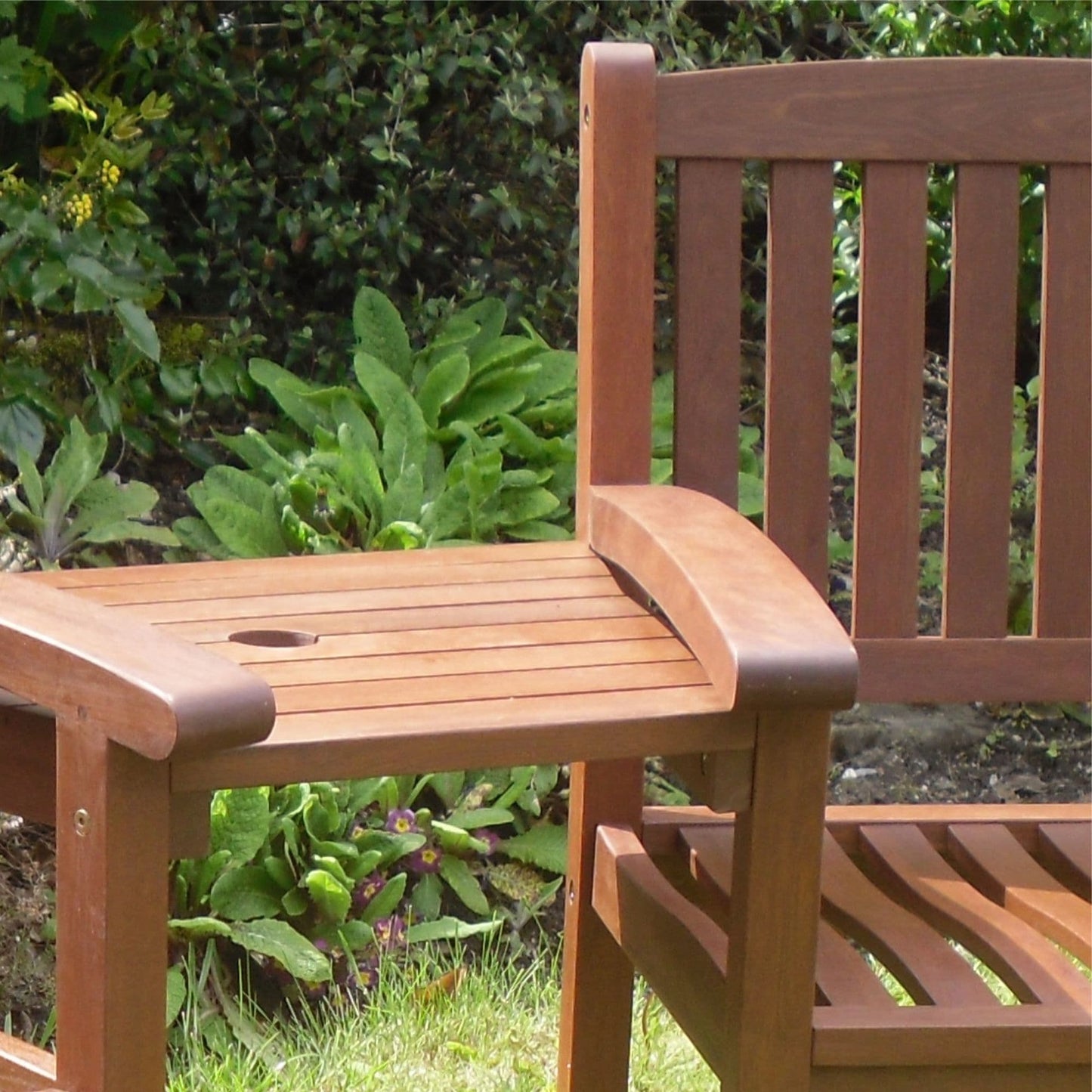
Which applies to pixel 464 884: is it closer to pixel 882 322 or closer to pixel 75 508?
pixel 75 508

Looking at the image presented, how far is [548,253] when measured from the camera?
333 cm

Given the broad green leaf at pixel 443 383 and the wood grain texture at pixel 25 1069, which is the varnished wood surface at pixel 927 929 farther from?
the broad green leaf at pixel 443 383

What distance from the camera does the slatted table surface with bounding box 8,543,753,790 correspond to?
107cm

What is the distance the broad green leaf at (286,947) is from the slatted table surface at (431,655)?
898 mm

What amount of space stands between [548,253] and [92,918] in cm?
245

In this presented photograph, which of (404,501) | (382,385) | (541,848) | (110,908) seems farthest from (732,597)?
(382,385)

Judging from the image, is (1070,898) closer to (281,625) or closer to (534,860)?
(281,625)

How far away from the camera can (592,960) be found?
162 centimetres

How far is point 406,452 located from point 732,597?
1715 mm

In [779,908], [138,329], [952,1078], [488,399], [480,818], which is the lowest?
[480,818]

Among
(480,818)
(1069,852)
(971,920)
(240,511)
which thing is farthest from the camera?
(240,511)

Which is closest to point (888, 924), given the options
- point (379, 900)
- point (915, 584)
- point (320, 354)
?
point (915, 584)

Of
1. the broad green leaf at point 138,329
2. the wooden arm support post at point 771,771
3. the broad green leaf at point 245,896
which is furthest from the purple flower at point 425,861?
the wooden arm support post at point 771,771

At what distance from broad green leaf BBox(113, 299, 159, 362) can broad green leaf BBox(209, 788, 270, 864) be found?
3.09 ft
